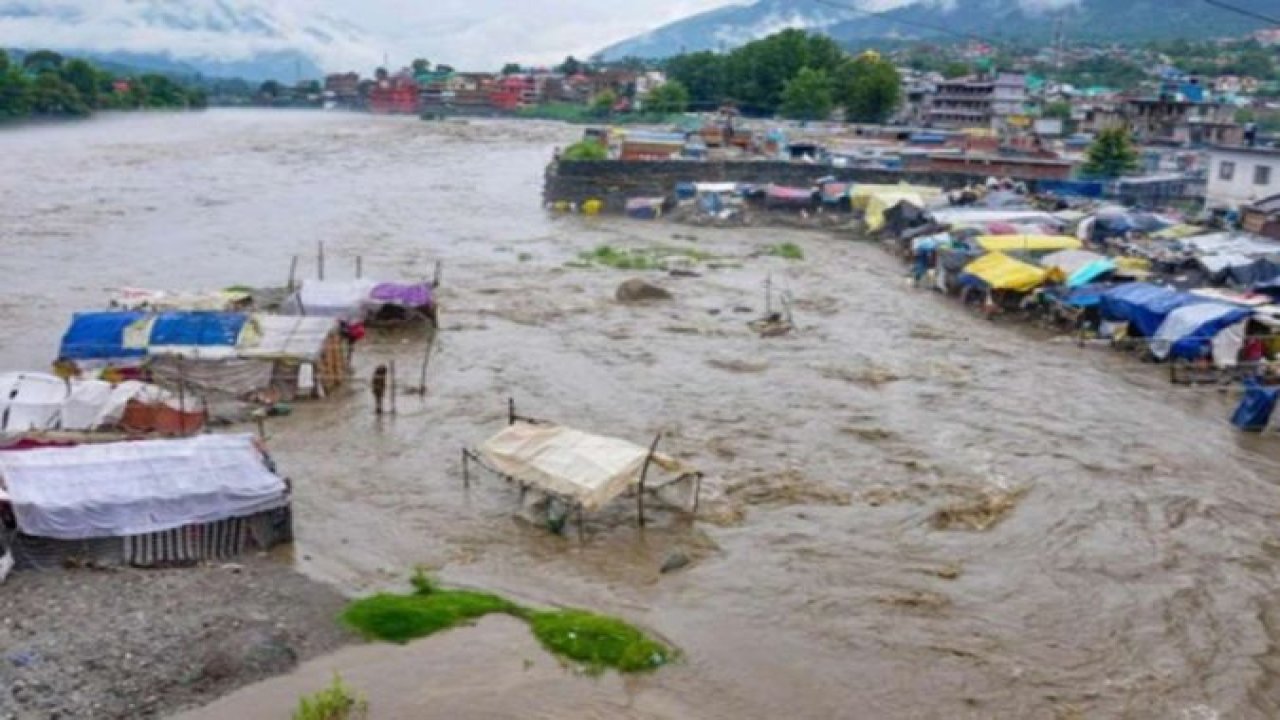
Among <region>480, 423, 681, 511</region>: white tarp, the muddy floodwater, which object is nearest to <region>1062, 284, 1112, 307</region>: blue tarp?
the muddy floodwater

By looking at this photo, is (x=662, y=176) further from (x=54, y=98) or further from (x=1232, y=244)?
(x=54, y=98)

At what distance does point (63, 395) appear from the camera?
16.1 metres

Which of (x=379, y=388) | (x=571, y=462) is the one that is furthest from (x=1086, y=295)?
(x=571, y=462)

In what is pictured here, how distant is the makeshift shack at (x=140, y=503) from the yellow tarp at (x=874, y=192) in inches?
1316

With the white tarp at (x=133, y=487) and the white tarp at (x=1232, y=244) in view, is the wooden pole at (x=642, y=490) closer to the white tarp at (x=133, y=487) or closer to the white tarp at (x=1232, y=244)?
the white tarp at (x=133, y=487)

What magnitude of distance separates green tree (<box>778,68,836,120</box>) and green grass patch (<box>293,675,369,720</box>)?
263 ft

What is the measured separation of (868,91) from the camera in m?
84.1

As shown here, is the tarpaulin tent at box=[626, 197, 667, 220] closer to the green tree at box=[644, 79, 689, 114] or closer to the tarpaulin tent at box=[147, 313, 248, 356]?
the tarpaulin tent at box=[147, 313, 248, 356]

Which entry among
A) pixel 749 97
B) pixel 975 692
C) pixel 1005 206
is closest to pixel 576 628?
pixel 975 692

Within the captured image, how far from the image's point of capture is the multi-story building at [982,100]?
86562 millimetres

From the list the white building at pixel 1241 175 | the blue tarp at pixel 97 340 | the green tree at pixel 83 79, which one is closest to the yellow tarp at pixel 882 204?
the white building at pixel 1241 175

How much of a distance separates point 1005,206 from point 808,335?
52.8 ft

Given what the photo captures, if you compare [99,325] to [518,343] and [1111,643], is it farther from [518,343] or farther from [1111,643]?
[1111,643]

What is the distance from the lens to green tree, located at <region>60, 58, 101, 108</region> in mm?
98438
